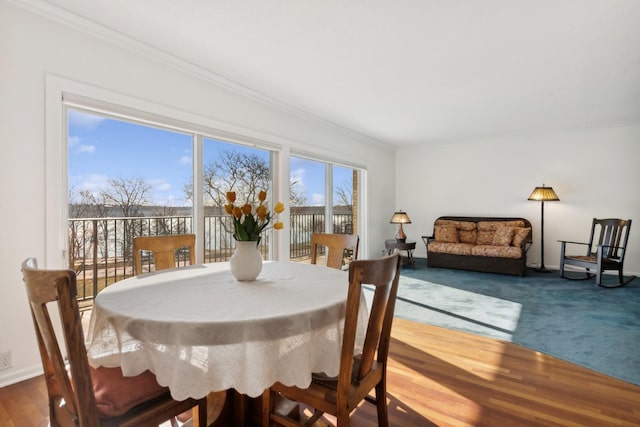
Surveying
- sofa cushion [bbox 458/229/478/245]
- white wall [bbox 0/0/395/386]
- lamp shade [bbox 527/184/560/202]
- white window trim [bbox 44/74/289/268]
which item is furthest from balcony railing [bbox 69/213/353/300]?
lamp shade [bbox 527/184/560/202]

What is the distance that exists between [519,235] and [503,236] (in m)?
0.25

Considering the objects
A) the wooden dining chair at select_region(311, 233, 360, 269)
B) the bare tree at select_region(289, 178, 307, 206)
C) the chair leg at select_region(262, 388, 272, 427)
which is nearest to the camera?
the chair leg at select_region(262, 388, 272, 427)

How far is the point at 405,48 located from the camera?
9.23 ft

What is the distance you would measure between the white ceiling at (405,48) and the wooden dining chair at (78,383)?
2.04 m

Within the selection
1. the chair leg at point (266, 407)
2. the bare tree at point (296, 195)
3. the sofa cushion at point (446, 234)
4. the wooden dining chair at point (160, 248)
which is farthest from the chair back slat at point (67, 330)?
the sofa cushion at point (446, 234)

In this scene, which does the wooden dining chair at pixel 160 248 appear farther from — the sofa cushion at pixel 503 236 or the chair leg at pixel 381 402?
the sofa cushion at pixel 503 236

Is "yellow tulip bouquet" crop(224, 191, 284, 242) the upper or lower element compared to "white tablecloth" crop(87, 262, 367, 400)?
upper

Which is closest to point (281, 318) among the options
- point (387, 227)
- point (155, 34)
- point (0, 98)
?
point (0, 98)

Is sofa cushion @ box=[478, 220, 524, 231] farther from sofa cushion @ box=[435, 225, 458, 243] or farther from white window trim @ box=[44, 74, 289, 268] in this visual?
white window trim @ box=[44, 74, 289, 268]

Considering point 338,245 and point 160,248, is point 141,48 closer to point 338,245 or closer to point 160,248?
point 160,248

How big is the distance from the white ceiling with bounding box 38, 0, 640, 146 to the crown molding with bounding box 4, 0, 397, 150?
48 mm

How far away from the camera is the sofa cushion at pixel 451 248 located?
573 centimetres

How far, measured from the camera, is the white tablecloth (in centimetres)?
106

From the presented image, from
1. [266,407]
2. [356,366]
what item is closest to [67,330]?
[266,407]
